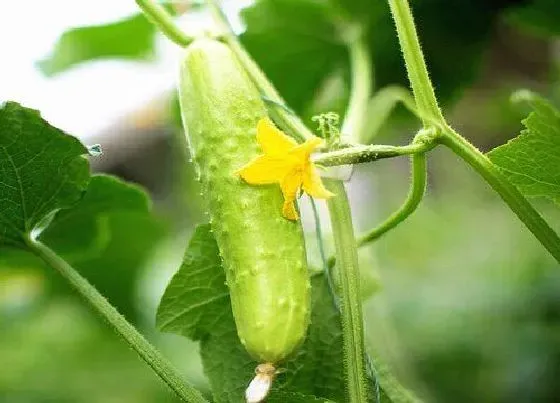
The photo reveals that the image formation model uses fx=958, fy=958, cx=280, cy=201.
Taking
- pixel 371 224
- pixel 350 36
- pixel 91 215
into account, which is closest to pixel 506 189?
pixel 91 215

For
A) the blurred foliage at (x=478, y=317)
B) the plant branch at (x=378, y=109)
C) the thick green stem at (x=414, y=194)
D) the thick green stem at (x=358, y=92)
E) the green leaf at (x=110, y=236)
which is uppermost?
the thick green stem at (x=414, y=194)

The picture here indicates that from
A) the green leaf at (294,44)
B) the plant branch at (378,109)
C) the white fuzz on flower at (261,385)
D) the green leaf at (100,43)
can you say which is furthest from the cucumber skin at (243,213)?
the green leaf at (100,43)

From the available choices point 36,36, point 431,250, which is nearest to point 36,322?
point 36,36

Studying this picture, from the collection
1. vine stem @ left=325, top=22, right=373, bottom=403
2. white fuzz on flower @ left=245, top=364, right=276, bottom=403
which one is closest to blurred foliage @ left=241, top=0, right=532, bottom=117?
vine stem @ left=325, top=22, right=373, bottom=403

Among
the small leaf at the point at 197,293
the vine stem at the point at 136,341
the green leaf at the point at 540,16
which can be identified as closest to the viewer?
the vine stem at the point at 136,341

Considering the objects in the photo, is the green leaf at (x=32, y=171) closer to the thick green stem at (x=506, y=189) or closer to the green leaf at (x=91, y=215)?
the green leaf at (x=91, y=215)

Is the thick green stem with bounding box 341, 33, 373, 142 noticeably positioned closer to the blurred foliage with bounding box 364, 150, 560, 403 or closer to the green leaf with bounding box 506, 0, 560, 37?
the green leaf with bounding box 506, 0, 560, 37

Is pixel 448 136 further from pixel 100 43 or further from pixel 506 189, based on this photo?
pixel 100 43
